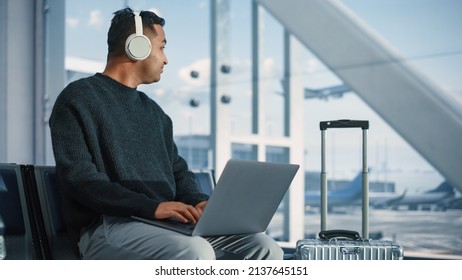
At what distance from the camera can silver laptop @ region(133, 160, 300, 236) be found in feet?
4.99

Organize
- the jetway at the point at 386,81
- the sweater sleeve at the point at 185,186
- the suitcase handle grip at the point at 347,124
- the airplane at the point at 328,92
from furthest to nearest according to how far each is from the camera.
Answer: the airplane at the point at 328,92 → the jetway at the point at 386,81 → the suitcase handle grip at the point at 347,124 → the sweater sleeve at the point at 185,186

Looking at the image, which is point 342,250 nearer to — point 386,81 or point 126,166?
point 126,166

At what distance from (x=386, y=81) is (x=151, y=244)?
319cm

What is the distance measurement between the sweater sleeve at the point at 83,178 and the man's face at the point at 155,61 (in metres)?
0.28

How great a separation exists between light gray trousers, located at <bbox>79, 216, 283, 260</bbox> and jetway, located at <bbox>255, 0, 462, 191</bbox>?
2.84 meters

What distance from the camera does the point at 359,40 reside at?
4.59 meters

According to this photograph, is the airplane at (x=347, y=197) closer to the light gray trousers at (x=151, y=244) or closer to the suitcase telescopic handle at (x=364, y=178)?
the suitcase telescopic handle at (x=364, y=178)

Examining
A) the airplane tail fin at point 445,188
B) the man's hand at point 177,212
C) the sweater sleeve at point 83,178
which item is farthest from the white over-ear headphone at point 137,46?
the airplane tail fin at point 445,188

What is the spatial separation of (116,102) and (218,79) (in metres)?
3.18

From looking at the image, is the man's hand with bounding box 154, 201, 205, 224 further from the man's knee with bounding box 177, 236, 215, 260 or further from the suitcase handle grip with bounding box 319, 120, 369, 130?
the suitcase handle grip with bounding box 319, 120, 369, 130

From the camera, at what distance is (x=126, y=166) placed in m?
1.79

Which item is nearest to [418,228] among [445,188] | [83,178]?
[445,188]

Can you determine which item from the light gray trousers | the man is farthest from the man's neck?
the light gray trousers

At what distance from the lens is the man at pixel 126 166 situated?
5.32 ft
